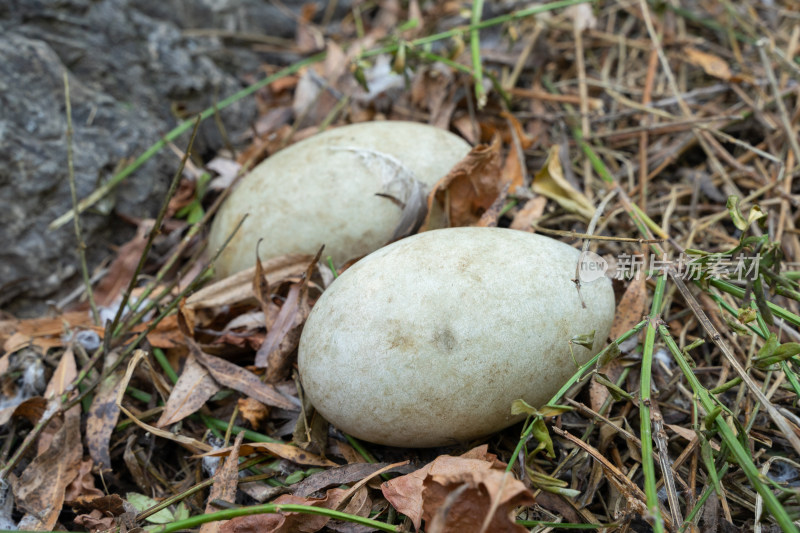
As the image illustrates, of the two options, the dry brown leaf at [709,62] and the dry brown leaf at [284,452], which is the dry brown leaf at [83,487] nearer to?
the dry brown leaf at [284,452]

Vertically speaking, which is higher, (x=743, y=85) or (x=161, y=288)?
(x=743, y=85)

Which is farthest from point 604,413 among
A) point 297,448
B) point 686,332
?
point 297,448

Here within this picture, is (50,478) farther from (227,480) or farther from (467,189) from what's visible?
(467,189)

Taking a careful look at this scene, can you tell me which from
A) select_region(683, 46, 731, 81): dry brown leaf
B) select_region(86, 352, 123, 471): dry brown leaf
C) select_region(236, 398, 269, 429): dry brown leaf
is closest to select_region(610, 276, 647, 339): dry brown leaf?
select_region(236, 398, 269, 429): dry brown leaf

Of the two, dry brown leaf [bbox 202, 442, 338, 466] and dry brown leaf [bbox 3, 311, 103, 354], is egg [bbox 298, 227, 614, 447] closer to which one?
dry brown leaf [bbox 202, 442, 338, 466]

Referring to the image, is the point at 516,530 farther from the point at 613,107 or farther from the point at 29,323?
the point at 613,107

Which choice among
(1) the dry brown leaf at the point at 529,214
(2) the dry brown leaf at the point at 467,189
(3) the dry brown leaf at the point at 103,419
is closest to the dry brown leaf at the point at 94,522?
(3) the dry brown leaf at the point at 103,419
